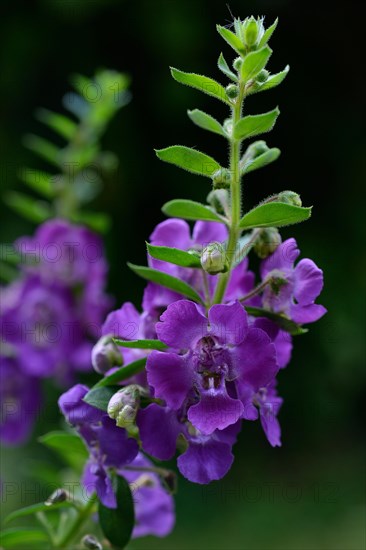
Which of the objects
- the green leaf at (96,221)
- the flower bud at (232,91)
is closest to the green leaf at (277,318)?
the flower bud at (232,91)

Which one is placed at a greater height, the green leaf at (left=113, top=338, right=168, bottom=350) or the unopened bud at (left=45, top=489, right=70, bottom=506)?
the green leaf at (left=113, top=338, right=168, bottom=350)

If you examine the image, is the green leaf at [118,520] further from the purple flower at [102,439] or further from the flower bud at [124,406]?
the flower bud at [124,406]

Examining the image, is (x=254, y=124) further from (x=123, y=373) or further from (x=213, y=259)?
(x=123, y=373)

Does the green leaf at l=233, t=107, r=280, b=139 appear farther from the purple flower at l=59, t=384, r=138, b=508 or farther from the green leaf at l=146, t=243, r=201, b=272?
the purple flower at l=59, t=384, r=138, b=508

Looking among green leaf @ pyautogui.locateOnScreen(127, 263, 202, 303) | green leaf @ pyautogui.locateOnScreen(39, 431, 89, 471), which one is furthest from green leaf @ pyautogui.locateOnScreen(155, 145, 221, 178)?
green leaf @ pyautogui.locateOnScreen(39, 431, 89, 471)

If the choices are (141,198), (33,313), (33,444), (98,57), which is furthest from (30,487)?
(98,57)

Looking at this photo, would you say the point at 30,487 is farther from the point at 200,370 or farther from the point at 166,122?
the point at 200,370
